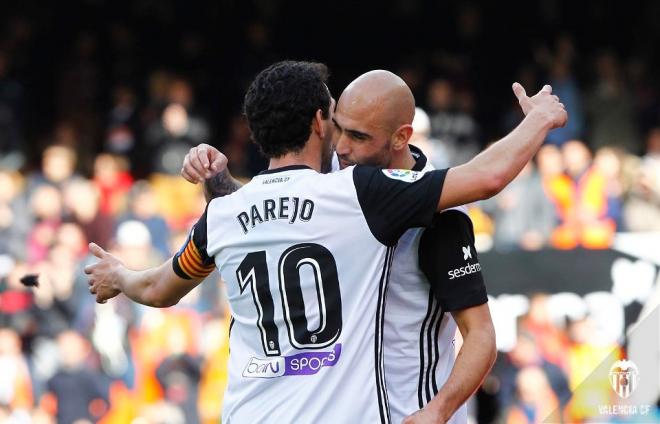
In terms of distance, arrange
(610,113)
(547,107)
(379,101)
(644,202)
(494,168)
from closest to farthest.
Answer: (494,168) → (547,107) → (379,101) → (644,202) → (610,113)

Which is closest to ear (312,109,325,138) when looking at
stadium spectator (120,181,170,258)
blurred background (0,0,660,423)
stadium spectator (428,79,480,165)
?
blurred background (0,0,660,423)

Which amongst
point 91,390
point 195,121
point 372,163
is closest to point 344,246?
point 372,163

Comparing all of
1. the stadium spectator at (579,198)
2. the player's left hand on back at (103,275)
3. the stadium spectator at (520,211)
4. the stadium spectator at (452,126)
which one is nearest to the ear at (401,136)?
the player's left hand on back at (103,275)

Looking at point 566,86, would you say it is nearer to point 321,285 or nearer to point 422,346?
point 422,346

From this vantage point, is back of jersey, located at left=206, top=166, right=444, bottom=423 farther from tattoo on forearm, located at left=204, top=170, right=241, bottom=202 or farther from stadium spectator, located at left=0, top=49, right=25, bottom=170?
stadium spectator, located at left=0, top=49, right=25, bottom=170

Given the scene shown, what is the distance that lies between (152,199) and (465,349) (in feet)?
34.3

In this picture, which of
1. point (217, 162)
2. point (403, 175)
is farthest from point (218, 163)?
point (403, 175)

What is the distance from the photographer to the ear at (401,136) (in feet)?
15.6

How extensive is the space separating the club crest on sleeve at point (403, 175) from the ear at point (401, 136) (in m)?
0.26

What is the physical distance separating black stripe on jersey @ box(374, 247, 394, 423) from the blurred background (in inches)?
104

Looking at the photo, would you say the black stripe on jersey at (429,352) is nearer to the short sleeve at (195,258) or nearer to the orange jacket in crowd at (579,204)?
the short sleeve at (195,258)

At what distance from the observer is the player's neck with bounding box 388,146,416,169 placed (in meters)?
4.83

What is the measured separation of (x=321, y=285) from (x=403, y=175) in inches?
18.5

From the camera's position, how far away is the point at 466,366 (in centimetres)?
450
